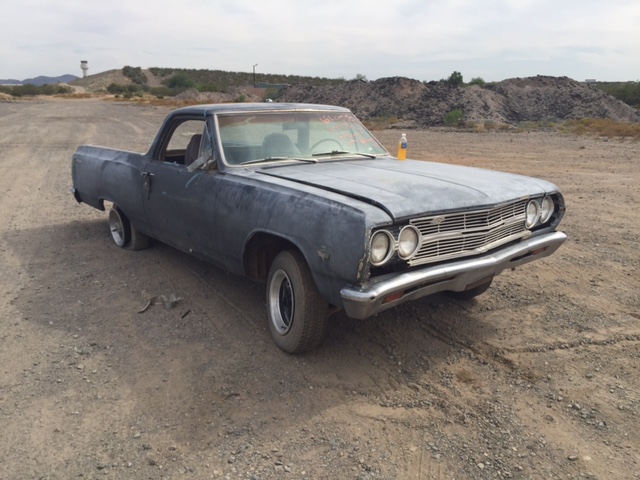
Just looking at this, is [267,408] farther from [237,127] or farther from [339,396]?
[237,127]

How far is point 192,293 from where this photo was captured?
4.74m

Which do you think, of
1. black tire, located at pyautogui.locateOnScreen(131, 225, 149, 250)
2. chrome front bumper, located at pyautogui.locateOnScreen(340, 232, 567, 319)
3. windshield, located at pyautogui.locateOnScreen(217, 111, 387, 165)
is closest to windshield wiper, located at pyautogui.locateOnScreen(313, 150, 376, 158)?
windshield, located at pyautogui.locateOnScreen(217, 111, 387, 165)

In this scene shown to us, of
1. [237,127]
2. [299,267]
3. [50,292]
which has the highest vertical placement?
[237,127]

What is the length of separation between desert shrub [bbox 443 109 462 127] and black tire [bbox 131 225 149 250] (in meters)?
25.0

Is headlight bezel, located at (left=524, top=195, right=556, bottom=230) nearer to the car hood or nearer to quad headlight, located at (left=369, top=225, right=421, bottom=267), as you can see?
the car hood

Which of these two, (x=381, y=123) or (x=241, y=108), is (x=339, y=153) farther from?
(x=381, y=123)

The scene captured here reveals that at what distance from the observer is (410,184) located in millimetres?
3576

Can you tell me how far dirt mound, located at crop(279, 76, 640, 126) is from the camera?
103 feet

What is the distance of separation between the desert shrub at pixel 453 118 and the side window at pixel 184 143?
25290 millimetres

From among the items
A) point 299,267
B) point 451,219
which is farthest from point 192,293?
point 451,219

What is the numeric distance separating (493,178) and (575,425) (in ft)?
5.99

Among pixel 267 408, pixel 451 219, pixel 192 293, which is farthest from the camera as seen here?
pixel 192 293

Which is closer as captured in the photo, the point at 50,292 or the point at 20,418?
the point at 20,418

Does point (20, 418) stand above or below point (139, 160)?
below
